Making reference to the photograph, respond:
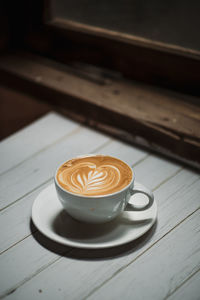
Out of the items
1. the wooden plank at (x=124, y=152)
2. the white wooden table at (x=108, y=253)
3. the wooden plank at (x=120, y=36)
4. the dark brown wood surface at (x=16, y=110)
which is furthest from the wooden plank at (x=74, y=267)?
the dark brown wood surface at (x=16, y=110)

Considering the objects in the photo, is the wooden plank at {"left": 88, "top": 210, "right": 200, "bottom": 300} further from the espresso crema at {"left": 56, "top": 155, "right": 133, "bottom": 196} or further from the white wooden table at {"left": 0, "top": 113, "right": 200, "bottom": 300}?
the espresso crema at {"left": 56, "top": 155, "right": 133, "bottom": 196}

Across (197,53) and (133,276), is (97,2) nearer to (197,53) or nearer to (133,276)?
(197,53)

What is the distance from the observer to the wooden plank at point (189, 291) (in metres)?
0.59

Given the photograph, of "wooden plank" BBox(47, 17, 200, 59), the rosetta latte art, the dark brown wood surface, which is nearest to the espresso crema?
the rosetta latte art

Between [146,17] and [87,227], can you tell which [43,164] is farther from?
[146,17]

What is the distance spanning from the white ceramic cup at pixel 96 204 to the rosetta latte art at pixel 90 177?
0.02 meters

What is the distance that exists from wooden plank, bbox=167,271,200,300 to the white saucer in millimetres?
116

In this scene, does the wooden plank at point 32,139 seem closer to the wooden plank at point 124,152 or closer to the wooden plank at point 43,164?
the wooden plank at point 43,164

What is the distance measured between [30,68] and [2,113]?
41 cm

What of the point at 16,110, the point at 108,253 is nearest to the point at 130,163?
the point at 108,253

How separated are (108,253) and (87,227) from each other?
0.22 ft

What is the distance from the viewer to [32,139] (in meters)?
1.07

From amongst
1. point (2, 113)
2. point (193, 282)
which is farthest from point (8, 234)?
point (2, 113)

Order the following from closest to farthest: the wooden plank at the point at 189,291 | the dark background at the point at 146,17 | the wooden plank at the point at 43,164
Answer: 1. the wooden plank at the point at 189,291
2. the wooden plank at the point at 43,164
3. the dark background at the point at 146,17
